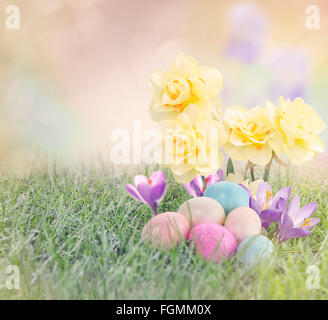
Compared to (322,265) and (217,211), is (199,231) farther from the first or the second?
(322,265)

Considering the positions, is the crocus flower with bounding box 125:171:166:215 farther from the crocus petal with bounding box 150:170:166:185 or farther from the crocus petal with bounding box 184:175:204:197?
the crocus petal with bounding box 184:175:204:197

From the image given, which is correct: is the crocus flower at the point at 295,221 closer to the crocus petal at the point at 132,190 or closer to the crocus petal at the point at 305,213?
the crocus petal at the point at 305,213

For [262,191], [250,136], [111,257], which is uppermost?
[250,136]

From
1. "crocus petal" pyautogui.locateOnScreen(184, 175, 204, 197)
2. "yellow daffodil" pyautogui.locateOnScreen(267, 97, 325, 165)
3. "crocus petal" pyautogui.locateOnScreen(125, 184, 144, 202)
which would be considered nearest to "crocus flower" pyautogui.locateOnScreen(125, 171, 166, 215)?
"crocus petal" pyautogui.locateOnScreen(125, 184, 144, 202)

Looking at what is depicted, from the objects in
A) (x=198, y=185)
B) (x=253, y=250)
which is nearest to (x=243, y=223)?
(x=253, y=250)

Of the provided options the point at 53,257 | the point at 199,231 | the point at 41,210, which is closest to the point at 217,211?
the point at 199,231

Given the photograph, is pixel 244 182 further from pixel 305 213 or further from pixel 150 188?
pixel 150 188
